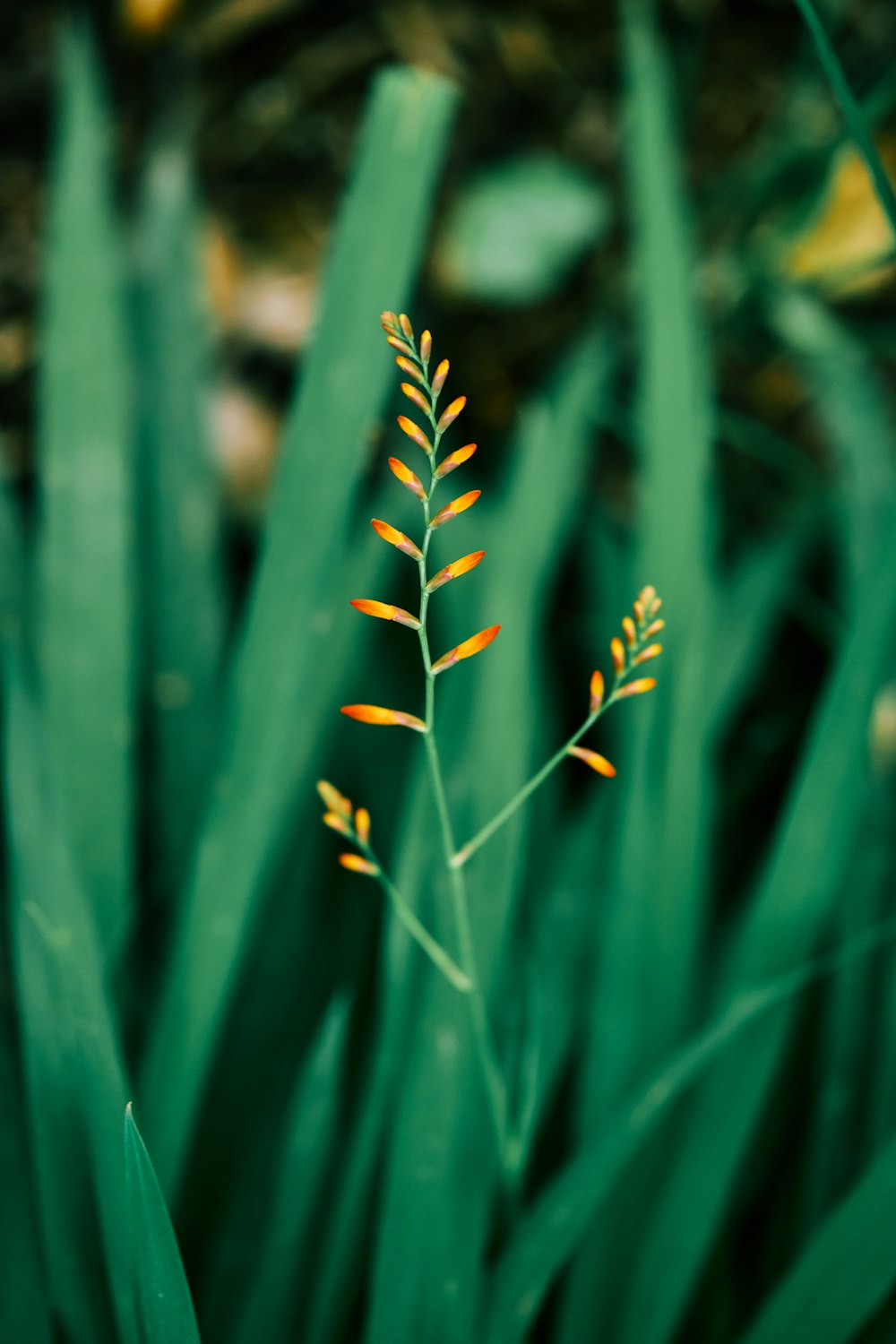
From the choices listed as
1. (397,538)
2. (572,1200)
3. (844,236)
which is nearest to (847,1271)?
(572,1200)

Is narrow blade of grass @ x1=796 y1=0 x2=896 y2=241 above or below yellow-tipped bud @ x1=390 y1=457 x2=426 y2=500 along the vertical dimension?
above

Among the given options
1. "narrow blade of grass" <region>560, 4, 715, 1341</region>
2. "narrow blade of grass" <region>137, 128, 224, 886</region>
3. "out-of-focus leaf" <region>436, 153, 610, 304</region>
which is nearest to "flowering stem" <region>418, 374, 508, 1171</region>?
"narrow blade of grass" <region>560, 4, 715, 1341</region>

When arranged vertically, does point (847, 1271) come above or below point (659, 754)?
below

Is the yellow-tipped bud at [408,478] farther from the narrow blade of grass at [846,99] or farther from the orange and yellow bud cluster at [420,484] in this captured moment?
the narrow blade of grass at [846,99]

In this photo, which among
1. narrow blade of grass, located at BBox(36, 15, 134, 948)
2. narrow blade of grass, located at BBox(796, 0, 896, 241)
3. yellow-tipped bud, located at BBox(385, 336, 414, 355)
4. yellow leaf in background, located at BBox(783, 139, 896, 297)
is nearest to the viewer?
yellow-tipped bud, located at BBox(385, 336, 414, 355)

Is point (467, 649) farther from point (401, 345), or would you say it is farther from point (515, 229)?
point (515, 229)

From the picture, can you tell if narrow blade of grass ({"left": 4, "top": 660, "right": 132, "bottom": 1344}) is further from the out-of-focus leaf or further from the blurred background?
the out-of-focus leaf

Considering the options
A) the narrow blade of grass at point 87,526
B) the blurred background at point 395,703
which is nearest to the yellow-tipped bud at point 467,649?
the blurred background at point 395,703
